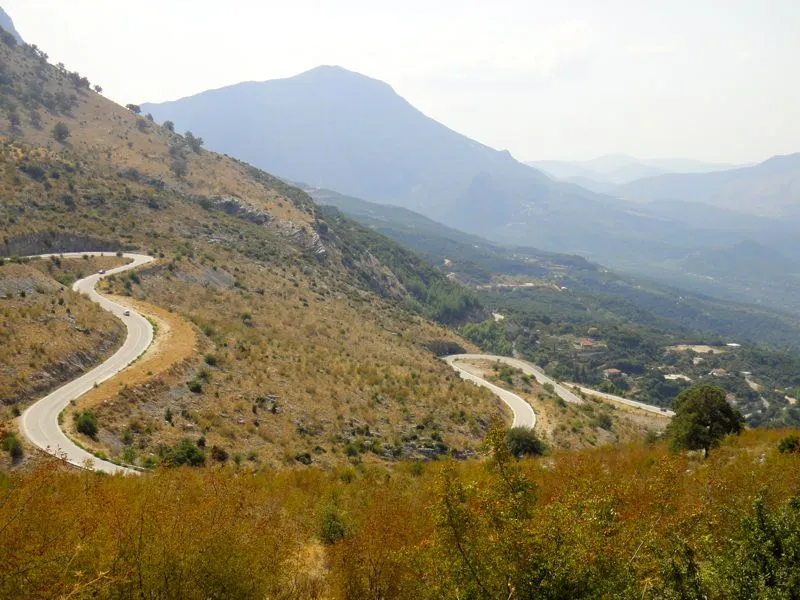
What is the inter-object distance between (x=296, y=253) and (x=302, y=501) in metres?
79.4

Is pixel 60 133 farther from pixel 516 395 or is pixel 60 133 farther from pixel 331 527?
pixel 331 527

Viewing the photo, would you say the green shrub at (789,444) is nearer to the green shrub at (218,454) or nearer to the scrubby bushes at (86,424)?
the green shrub at (218,454)

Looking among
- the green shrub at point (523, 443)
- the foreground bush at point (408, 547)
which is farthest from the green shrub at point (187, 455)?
the green shrub at point (523, 443)

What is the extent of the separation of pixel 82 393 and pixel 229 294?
34395 millimetres

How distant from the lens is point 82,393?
100 ft

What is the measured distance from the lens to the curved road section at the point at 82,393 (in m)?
23.5

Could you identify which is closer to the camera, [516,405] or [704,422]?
[704,422]

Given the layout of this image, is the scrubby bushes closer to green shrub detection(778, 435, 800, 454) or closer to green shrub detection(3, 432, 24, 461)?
green shrub detection(3, 432, 24, 461)

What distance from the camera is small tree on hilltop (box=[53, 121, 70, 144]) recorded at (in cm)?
9368

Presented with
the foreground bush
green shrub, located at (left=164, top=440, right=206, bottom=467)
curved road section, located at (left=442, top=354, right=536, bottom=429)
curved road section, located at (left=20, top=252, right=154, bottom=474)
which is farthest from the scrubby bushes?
curved road section, located at (left=442, top=354, right=536, bottom=429)

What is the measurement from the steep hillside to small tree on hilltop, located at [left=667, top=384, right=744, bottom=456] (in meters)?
12.8

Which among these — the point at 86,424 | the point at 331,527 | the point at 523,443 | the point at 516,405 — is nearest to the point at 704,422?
the point at 523,443

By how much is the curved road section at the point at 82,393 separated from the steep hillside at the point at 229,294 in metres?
2.01

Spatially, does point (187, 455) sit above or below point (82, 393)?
below
